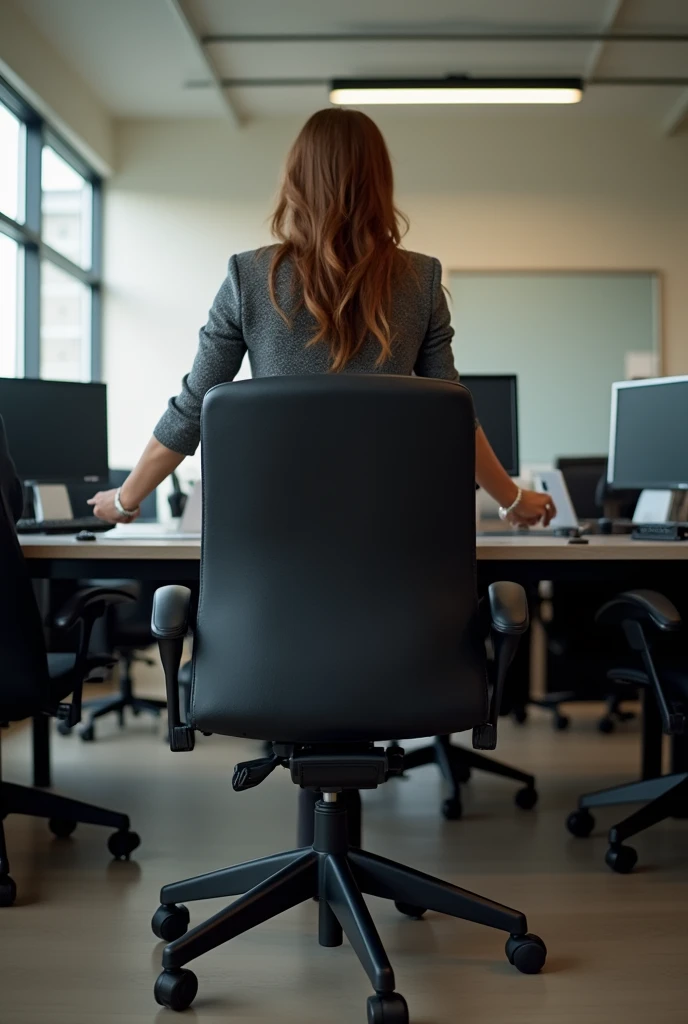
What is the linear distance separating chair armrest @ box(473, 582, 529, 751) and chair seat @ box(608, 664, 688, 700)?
745mm

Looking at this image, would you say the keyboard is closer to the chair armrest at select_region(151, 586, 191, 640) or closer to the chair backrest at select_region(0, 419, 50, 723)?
the chair backrest at select_region(0, 419, 50, 723)

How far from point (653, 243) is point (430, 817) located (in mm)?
5096

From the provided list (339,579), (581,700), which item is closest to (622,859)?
(339,579)

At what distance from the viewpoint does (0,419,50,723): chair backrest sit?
213 cm

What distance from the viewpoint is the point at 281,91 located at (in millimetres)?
6363

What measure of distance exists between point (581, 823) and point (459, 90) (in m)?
4.51

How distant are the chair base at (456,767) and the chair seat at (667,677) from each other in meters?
0.63

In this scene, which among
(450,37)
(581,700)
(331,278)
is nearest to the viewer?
(331,278)

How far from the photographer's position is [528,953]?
6.13 ft

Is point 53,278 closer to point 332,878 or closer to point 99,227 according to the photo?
point 99,227

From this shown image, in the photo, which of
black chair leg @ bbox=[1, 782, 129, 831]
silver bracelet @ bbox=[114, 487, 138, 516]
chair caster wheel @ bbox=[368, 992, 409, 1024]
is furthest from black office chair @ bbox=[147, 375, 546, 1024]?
black chair leg @ bbox=[1, 782, 129, 831]

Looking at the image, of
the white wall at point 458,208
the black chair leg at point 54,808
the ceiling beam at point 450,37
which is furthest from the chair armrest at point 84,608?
the white wall at point 458,208

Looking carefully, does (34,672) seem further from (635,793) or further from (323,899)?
(635,793)

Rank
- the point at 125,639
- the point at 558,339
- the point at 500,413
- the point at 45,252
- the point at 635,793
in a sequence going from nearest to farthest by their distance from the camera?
the point at 635,793 < the point at 500,413 < the point at 125,639 < the point at 45,252 < the point at 558,339
